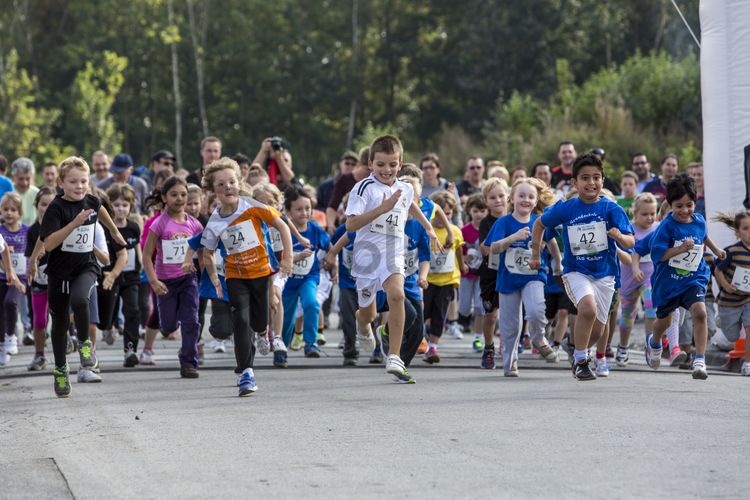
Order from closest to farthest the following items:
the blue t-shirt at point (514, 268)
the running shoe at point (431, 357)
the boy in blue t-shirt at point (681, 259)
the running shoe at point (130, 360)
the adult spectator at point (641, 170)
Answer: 1. the boy in blue t-shirt at point (681, 259)
2. the blue t-shirt at point (514, 268)
3. the running shoe at point (130, 360)
4. the running shoe at point (431, 357)
5. the adult spectator at point (641, 170)

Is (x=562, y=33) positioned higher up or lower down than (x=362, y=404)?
higher up

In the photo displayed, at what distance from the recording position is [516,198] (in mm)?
12719

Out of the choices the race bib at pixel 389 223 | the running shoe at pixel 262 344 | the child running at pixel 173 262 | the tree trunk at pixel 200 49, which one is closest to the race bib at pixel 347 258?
the child running at pixel 173 262

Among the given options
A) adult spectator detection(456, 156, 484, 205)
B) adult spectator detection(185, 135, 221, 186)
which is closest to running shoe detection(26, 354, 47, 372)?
adult spectator detection(185, 135, 221, 186)

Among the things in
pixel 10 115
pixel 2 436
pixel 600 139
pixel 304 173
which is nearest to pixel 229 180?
pixel 2 436

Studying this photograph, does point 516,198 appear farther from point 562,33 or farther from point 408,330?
point 562,33

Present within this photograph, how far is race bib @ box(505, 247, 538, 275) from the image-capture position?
12305 millimetres

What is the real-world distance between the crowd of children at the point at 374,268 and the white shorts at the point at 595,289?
0.02m

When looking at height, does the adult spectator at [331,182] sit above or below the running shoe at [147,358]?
above

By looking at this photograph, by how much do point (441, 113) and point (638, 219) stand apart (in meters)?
52.0

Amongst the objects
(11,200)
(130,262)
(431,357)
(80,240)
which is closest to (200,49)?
(11,200)

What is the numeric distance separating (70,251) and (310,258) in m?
3.59

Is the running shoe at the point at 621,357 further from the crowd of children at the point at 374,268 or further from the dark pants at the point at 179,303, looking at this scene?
the dark pants at the point at 179,303

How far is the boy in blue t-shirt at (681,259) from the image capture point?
12.1m
